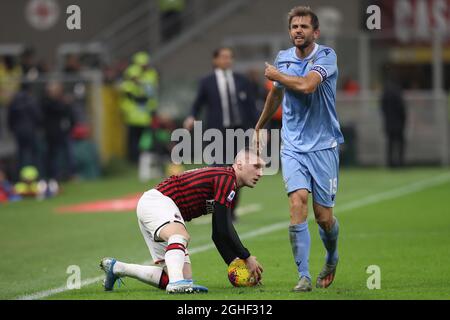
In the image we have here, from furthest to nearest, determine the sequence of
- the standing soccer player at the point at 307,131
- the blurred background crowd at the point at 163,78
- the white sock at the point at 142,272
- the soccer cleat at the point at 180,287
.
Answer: the blurred background crowd at the point at 163,78, the white sock at the point at 142,272, the standing soccer player at the point at 307,131, the soccer cleat at the point at 180,287

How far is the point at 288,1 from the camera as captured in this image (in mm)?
33219

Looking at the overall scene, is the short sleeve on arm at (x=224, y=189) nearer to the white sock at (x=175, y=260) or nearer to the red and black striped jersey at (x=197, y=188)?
the red and black striped jersey at (x=197, y=188)

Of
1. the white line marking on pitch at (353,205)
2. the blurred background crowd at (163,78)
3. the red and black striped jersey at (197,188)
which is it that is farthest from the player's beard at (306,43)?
the blurred background crowd at (163,78)

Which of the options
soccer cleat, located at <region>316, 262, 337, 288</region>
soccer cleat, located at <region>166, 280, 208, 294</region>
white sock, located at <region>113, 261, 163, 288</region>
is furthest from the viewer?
soccer cleat, located at <region>316, 262, 337, 288</region>

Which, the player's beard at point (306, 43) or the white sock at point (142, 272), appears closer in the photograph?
the player's beard at point (306, 43)

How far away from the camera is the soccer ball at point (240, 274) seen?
1014 centimetres

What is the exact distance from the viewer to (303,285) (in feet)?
31.9

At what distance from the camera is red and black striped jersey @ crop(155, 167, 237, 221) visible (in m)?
10.0

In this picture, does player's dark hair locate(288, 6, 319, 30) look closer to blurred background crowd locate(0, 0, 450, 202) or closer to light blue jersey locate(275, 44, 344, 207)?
light blue jersey locate(275, 44, 344, 207)

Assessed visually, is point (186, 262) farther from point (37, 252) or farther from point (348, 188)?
point (348, 188)

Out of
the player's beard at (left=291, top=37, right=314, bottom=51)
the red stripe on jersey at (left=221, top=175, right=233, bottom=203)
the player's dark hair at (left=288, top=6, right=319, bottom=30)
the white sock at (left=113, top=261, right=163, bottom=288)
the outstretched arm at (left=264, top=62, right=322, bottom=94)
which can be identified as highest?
the player's dark hair at (left=288, top=6, right=319, bottom=30)

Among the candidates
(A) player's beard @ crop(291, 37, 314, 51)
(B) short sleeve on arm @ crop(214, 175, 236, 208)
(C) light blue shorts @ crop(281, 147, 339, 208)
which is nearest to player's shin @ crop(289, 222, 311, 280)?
(C) light blue shorts @ crop(281, 147, 339, 208)

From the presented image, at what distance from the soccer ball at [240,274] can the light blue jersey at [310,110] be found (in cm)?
106

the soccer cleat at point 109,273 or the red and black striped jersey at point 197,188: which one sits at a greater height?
the red and black striped jersey at point 197,188
